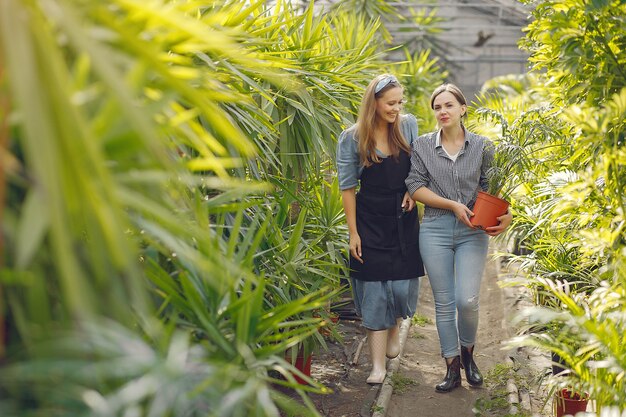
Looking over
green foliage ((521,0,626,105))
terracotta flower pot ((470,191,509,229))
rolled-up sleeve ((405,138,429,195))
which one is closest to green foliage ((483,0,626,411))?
green foliage ((521,0,626,105))

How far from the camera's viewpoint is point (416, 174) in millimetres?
5113

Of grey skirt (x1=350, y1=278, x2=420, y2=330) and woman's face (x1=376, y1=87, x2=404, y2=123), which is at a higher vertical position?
woman's face (x1=376, y1=87, x2=404, y2=123)

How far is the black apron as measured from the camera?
5211 millimetres

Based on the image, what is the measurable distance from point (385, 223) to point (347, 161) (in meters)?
0.44

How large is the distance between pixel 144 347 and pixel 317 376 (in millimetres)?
3401

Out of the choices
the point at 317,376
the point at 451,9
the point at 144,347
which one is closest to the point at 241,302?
the point at 144,347

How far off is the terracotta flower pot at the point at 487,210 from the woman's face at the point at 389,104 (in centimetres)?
70

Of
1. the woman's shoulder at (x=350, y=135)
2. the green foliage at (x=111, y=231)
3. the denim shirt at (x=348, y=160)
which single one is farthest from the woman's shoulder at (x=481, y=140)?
the green foliage at (x=111, y=231)

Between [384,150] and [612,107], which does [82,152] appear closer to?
[612,107]

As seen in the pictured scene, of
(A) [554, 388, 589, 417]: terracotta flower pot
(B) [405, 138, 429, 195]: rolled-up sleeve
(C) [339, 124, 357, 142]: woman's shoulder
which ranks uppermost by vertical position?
(C) [339, 124, 357, 142]: woman's shoulder

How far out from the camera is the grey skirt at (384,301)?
523cm

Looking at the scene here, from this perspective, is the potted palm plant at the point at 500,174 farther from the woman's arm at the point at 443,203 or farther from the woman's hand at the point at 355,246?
the woman's hand at the point at 355,246

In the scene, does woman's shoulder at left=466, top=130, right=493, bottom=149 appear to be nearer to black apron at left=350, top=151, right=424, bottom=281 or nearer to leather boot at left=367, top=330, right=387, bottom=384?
black apron at left=350, top=151, right=424, bottom=281

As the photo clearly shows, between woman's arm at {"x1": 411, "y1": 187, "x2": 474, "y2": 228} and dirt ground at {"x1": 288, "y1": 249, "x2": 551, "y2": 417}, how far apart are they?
25.1 inches
